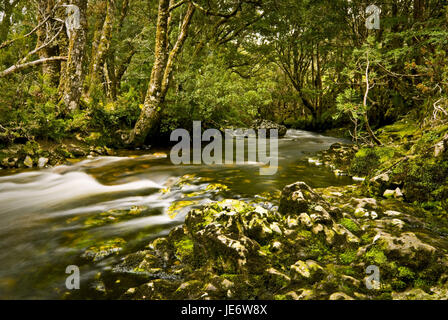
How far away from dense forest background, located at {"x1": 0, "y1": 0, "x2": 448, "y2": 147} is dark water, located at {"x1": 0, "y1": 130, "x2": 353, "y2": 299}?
186cm

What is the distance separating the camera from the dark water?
270 centimetres

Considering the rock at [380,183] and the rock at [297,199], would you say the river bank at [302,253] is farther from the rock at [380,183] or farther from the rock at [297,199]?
the rock at [380,183]

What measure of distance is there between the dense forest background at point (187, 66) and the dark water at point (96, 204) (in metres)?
1.86

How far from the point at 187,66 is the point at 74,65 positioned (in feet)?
15.6

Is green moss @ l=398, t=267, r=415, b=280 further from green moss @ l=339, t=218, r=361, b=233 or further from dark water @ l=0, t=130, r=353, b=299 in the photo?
dark water @ l=0, t=130, r=353, b=299

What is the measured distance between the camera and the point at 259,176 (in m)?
6.27

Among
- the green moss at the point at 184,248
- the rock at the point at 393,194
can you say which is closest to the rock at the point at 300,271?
the green moss at the point at 184,248

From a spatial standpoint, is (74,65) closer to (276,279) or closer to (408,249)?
(276,279)

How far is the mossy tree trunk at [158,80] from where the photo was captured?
8.84 m

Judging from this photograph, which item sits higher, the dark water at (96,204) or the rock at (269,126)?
the rock at (269,126)

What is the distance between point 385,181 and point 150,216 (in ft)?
13.0

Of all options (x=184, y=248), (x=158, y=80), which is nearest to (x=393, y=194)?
(x=184, y=248)

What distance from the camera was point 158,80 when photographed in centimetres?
914

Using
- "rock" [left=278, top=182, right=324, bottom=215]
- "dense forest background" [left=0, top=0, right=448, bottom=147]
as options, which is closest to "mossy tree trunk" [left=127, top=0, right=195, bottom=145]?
"dense forest background" [left=0, top=0, right=448, bottom=147]
